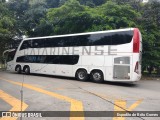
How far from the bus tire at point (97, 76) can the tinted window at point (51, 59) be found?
5.70 feet

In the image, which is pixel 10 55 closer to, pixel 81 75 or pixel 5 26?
pixel 5 26

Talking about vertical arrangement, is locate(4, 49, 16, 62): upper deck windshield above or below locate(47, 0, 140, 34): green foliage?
below

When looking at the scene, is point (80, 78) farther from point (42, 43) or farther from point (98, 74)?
point (42, 43)

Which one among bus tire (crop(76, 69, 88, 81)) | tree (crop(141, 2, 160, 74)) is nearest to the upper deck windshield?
bus tire (crop(76, 69, 88, 81))

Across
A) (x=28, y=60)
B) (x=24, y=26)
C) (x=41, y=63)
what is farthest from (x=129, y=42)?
(x=24, y=26)

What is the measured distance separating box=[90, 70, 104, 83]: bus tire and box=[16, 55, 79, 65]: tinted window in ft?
5.70

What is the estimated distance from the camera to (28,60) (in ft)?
61.2

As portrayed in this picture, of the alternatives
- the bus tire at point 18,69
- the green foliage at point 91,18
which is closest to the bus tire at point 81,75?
the green foliage at point 91,18

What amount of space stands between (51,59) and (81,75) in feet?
10.9

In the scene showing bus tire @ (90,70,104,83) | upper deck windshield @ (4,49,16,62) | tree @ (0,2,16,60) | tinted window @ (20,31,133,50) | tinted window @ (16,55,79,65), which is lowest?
bus tire @ (90,70,104,83)

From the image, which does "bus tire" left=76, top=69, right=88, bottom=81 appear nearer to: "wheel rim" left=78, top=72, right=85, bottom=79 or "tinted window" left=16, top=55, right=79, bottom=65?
A: "wheel rim" left=78, top=72, right=85, bottom=79

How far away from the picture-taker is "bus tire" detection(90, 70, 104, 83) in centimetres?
1417

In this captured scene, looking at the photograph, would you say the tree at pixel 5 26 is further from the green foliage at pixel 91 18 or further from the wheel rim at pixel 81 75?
the wheel rim at pixel 81 75

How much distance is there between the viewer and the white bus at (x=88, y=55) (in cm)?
1289
